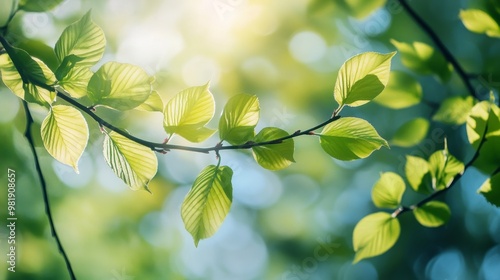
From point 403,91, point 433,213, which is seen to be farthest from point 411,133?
point 433,213

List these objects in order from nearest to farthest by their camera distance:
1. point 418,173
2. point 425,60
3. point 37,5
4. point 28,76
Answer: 1. point 28,76
2. point 37,5
3. point 418,173
4. point 425,60

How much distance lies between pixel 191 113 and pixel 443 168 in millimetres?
345

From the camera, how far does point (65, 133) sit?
1.33ft

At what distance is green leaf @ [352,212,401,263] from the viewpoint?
1.92 feet

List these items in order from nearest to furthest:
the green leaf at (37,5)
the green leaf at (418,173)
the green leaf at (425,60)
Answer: the green leaf at (37,5) → the green leaf at (418,173) → the green leaf at (425,60)

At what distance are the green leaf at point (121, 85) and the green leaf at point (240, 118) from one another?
0.07 m

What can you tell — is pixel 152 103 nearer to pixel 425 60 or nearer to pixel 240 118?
pixel 240 118

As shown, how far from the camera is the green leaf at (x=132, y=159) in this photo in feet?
1.31

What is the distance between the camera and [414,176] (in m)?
0.61

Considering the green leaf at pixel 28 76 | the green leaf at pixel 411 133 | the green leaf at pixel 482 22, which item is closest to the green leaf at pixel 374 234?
the green leaf at pixel 411 133

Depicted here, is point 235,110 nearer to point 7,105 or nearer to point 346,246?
point 7,105

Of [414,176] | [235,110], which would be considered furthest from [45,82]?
[414,176]

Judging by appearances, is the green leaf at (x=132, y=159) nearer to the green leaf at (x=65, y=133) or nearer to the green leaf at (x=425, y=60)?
the green leaf at (x=65, y=133)

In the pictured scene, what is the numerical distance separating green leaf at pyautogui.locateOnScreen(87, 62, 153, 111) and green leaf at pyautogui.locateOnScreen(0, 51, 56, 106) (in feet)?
0.11
